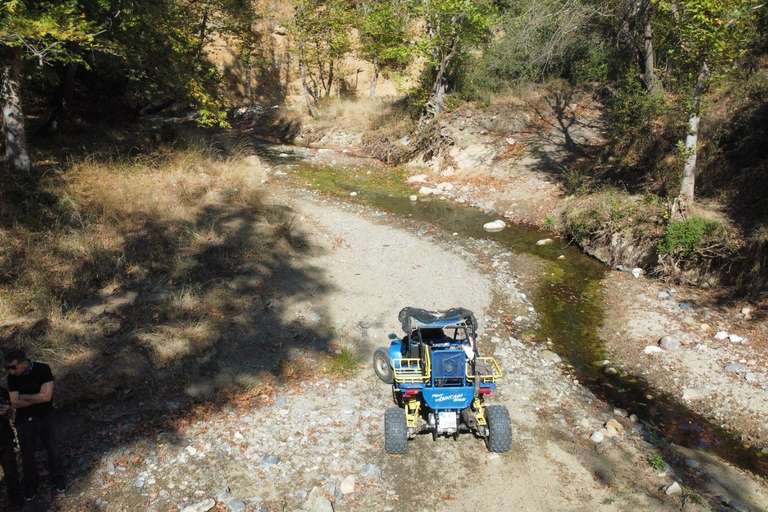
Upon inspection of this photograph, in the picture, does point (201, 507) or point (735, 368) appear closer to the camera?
point (201, 507)

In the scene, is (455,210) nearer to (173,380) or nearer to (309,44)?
(173,380)

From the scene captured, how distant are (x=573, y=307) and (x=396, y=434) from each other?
21.2 feet

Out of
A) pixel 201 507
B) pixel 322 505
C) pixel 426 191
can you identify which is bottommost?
pixel 322 505

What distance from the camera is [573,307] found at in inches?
426

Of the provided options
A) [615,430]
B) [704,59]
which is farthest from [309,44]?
[615,430]

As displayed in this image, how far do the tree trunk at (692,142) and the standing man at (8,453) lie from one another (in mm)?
13210

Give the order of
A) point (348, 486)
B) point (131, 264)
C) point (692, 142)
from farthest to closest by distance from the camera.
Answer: point (692, 142) < point (131, 264) < point (348, 486)

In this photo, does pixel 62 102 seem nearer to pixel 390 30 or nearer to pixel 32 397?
pixel 32 397

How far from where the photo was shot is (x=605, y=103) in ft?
70.0

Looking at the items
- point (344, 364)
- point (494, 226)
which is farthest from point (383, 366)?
point (494, 226)

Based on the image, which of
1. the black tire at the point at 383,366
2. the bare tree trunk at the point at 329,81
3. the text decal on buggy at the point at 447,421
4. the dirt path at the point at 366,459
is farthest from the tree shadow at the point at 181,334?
the bare tree trunk at the point at 329,81

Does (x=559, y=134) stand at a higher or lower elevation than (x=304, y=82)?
lower

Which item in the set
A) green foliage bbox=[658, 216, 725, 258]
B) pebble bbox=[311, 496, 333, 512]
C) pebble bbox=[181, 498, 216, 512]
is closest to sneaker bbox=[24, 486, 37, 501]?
pebble bbox=[181, 498, 216, 512]

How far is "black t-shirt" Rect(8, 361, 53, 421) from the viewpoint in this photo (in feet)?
16.0
